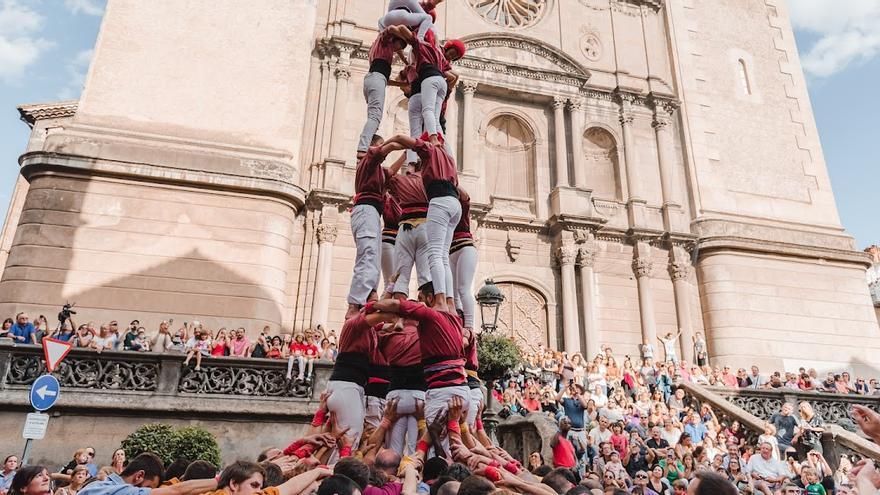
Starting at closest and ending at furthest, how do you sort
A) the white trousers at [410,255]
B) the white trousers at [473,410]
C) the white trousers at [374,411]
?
the white trousers at [473,410]
the white trousers at [374,411]
the white trousers at [410,255]

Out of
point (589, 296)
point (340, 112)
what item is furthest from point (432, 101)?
point (589, 296)

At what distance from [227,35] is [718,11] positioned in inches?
877

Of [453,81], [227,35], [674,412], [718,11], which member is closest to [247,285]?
[227,35]

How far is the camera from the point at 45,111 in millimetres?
28484

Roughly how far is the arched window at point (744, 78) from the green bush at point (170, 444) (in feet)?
87.2

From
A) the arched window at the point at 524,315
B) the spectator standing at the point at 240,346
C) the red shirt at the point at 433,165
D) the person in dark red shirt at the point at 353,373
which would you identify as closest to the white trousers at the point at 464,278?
the red shirt at the point at 433,165

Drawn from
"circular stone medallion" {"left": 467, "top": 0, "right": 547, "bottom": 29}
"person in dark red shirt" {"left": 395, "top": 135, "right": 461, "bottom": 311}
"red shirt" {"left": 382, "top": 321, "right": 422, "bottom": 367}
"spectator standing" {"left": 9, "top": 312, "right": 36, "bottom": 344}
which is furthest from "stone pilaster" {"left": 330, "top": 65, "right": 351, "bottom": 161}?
"red shirt" {"left": 382, "top": 321, "right": 422, "bottom": 367}

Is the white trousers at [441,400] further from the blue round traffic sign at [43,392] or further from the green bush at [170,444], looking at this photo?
the blue round traffic sign at [43,392]

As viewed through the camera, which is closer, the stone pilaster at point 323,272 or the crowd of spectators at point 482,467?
the crowd of spectators at point 482,467

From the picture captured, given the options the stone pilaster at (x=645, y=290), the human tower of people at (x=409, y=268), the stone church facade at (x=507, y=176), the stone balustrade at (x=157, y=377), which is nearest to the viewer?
the human tower of people at (x=409, y=268)

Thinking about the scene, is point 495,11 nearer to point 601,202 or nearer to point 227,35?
point 601,202

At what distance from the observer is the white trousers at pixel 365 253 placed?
6.81 meters

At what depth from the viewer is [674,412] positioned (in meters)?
14.1

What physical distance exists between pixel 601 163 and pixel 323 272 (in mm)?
12840
